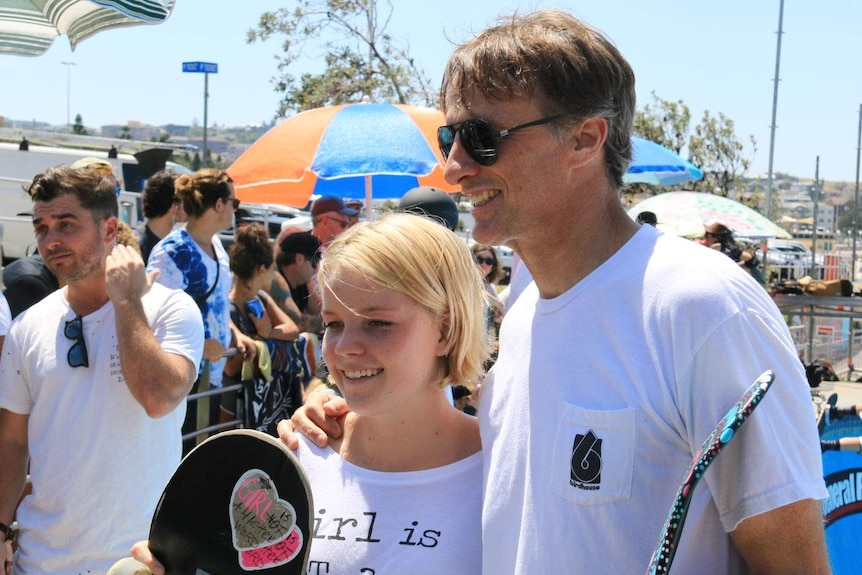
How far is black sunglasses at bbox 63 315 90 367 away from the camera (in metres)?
3.12

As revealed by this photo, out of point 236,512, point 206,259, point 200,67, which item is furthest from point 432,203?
point 200,67

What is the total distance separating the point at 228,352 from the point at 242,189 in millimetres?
2044

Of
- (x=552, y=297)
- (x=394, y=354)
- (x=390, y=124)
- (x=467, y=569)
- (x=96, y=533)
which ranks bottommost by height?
(x=96, y=533)

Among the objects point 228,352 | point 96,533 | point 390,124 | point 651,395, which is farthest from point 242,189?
point 651,395

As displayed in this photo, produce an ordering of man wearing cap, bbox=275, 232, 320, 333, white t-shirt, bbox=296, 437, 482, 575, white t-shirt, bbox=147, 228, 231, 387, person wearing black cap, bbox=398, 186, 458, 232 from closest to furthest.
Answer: white t-shirt, bbox=296, 437, 482, 575 < person wearing black cap, bbox=398, 186, 458, 232 < white t-shirt, bbox=147, 228, 231, 387 < man wearing cap, bbox=275, 232, 320, 333

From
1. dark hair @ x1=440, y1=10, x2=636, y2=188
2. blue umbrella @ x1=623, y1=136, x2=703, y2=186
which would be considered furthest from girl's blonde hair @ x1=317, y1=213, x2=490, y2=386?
blue umbrella @ x1=623, y1=136, x2=703, y2=186

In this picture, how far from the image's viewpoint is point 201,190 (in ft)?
17.6

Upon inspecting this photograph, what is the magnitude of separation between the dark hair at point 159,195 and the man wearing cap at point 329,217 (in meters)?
1.07

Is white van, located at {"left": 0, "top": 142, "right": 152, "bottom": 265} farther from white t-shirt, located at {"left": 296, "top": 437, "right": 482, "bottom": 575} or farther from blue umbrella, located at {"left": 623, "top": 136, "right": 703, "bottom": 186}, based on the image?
white t-shirt, located at {"left": 296, "top": 437, "right": 482, "bottom": 575}

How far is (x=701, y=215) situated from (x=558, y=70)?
8880mm

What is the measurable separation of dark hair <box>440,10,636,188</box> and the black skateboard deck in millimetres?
879

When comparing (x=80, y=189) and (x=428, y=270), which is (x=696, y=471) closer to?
(x=428, y=270)

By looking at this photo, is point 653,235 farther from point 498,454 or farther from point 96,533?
point 96,533

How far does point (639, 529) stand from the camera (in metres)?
1.49
